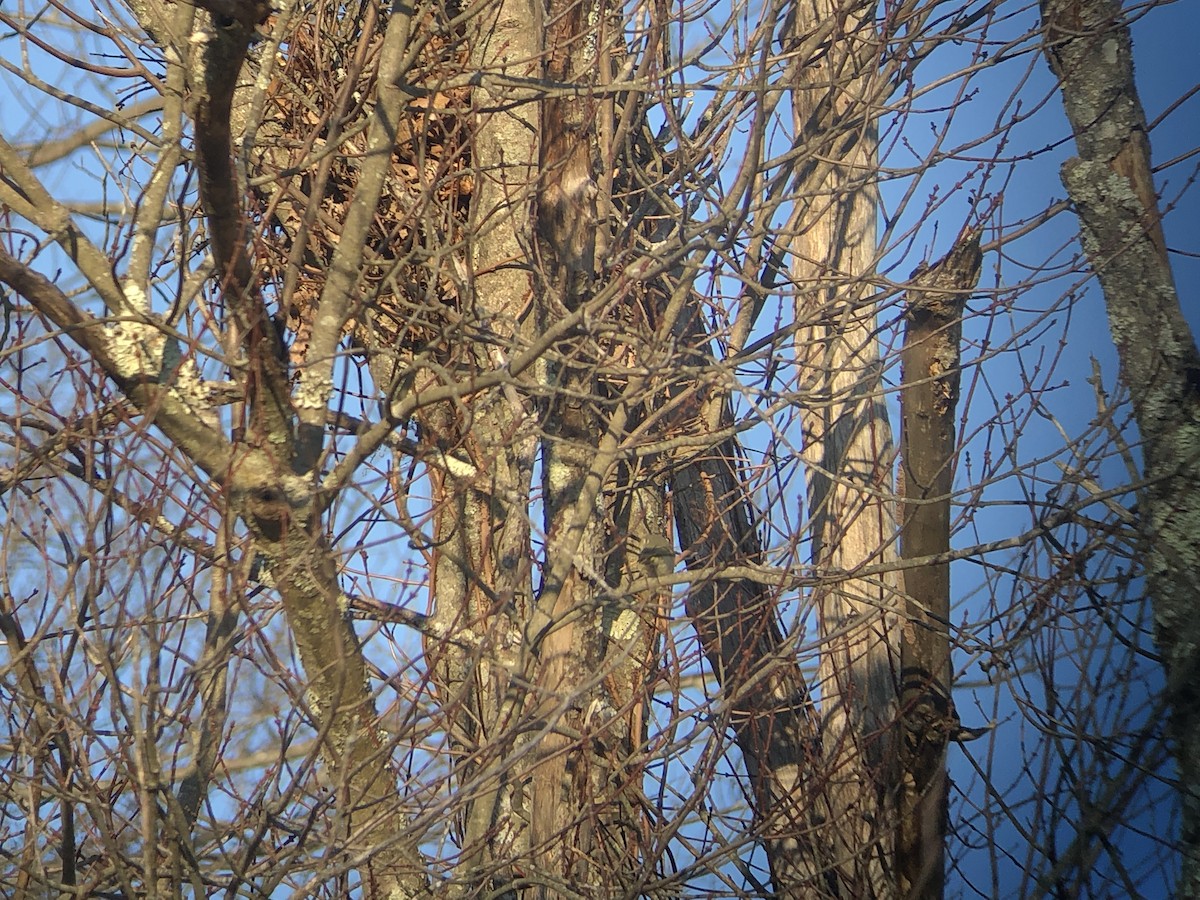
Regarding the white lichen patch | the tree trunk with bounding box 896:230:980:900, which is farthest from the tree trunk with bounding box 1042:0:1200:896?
the white lichen patch

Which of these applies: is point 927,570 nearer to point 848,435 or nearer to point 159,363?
point 848,435

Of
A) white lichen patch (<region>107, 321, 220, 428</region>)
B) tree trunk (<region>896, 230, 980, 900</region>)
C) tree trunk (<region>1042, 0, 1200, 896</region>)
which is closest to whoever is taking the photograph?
white lichen patch (<region>107, 321, 220, 428</region>)

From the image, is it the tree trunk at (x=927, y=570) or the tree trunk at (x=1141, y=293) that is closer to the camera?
the tree trunk at (x=1141, y=293)

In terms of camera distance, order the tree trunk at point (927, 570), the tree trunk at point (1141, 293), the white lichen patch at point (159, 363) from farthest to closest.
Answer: the tree trunk at point (927, 570) → the tree trunk at point (1141, 293) → the white lichen patch at point (159, 363)

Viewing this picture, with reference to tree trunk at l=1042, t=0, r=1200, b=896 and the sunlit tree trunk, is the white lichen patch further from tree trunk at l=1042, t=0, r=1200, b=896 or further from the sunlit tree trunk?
tree trunk at l=1042, t=0, r=1200, b=896

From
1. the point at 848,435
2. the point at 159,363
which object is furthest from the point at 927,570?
the point at 159,363

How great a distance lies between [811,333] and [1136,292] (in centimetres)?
110

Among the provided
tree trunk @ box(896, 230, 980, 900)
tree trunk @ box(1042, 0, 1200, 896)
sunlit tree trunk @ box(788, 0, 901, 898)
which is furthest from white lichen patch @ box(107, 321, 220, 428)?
tree trunk @ box(1042, 0, 1200, 896)

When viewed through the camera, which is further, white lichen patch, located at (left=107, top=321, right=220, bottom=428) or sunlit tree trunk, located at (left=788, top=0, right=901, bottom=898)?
sunlit tree trunk, located at (left=788, top=0, right=901, bottom=898)

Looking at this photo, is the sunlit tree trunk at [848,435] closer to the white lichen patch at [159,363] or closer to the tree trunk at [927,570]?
the tree trunk at [927,570]

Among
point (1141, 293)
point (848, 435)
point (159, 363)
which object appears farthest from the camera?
point (848, 435)

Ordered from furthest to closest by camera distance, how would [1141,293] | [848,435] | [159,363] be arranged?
[848,435], [1141,293], [159,363]

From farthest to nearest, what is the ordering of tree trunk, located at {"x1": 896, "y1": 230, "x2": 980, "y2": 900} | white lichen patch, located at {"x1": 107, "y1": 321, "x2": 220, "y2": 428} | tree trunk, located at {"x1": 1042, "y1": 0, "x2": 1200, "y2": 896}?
→ tree trunk, located at {"x1": 896, "y1": 230, "x2": 980, "y2": 900}
tree trunk, located at {"x1": 1042, "y1": 0, "x2": 1200, "y2": 896}
white lichen patch, located at {"x1": 107, "y1": 321, "x2": 220, "y2": 428}

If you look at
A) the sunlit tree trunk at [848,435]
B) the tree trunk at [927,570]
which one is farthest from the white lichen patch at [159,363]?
the tree trunk at [927,570]
